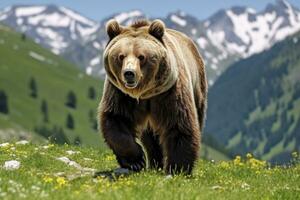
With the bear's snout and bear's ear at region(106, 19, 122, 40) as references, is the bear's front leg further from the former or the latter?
the bear's snout

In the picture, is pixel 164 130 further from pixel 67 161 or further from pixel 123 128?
pixel 67 161

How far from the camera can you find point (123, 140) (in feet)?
44.1

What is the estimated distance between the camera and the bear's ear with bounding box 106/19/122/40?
13637 mm

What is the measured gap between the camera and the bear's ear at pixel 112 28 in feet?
44.7

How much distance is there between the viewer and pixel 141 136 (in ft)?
52.3

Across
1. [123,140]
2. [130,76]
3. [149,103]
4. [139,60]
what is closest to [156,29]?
[139,60]

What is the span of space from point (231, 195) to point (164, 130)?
3.34 m

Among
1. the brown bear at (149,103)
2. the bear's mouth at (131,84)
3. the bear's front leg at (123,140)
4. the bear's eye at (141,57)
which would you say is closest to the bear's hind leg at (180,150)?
the brown bear at (149,103)

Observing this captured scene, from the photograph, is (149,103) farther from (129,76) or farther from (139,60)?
(129,76)

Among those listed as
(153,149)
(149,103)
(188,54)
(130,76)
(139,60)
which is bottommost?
(153,149)

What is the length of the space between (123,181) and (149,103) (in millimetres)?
2864

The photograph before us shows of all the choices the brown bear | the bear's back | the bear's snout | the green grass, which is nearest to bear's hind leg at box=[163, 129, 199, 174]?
the brown bear

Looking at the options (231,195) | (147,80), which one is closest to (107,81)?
(147,80)

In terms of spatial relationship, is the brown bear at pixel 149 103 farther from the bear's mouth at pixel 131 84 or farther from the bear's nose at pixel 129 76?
the bear's nose at pixel 129 76
